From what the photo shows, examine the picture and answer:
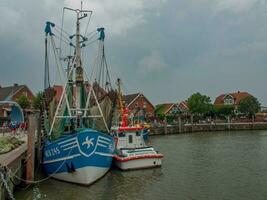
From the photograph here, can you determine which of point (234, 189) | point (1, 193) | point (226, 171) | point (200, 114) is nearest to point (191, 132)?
point (200, 114)

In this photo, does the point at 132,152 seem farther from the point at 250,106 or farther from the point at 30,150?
the point at 250,106

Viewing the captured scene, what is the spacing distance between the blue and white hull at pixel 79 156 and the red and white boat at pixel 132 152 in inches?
143

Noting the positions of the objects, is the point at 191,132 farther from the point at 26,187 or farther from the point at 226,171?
the point at 26,187

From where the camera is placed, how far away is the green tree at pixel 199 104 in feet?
339

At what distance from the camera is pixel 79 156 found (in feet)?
69.9

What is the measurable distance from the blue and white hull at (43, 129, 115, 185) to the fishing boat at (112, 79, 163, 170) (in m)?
3.62

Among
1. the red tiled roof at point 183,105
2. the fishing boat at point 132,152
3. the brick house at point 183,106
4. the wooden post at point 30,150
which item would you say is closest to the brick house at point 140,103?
the brick house at point 183,106

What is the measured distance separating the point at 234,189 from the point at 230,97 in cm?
10993

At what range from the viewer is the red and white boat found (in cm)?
2691

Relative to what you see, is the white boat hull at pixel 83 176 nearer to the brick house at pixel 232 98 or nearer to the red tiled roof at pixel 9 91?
the red tiled roof at pixel 9 91

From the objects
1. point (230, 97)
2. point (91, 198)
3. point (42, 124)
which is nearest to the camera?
point (91, 198)

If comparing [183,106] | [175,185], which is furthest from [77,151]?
[183,106]

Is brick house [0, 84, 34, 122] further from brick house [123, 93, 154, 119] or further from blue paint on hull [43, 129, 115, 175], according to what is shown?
blue paint on hull [43, 129, 115, 175]

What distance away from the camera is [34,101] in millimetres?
67875
